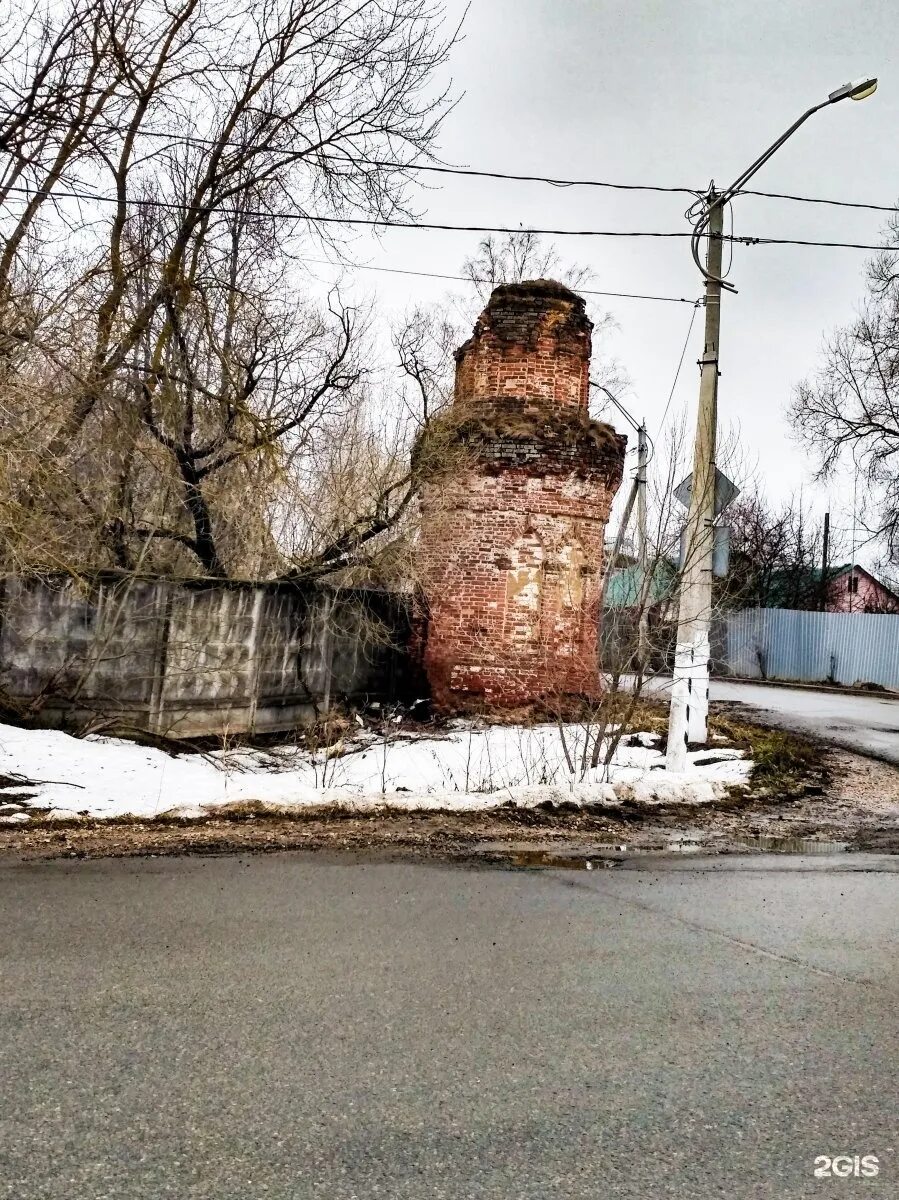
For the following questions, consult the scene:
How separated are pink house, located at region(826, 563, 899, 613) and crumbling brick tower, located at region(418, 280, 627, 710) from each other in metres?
36.0

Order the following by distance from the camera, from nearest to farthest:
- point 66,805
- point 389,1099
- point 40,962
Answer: point 389,1099, point 40,962, point 66,805

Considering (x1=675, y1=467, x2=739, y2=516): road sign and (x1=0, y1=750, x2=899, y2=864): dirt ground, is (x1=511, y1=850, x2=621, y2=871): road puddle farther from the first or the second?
(x1=675, y1=467, x2=739, y2=516): road sign

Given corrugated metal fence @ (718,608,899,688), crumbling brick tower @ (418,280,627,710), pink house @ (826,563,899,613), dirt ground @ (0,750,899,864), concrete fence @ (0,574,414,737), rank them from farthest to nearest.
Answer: pink house @ (826,563,899,613), corrugated metal fence @ (718,608,899,688), crumbling brick tower @ (418,280,627,710), concrete fence @ (0,574,414,737), dirt ground @ (0,750,899,864)

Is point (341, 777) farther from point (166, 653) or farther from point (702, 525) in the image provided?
point (702, 525)

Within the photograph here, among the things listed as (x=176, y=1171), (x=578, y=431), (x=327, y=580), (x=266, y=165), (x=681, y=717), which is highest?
(x=266, y=165)

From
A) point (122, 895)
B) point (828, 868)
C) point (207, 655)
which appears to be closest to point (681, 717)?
point (828, 868)

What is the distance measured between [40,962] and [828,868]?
5.11 m

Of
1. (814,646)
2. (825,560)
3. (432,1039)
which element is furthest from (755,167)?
(825,560)

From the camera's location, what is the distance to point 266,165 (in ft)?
39.2

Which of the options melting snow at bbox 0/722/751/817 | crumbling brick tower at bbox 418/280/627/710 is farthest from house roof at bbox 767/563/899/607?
melting snow at bbox 0/722/751/817

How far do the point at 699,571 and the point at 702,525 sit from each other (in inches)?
19.4

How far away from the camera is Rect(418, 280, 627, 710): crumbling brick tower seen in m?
14.5

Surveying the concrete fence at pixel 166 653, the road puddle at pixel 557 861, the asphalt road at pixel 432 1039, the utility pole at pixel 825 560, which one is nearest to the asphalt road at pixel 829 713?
the road puddle at pixel 557 861

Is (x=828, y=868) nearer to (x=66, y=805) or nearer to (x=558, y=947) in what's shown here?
(x=558, y=947)
